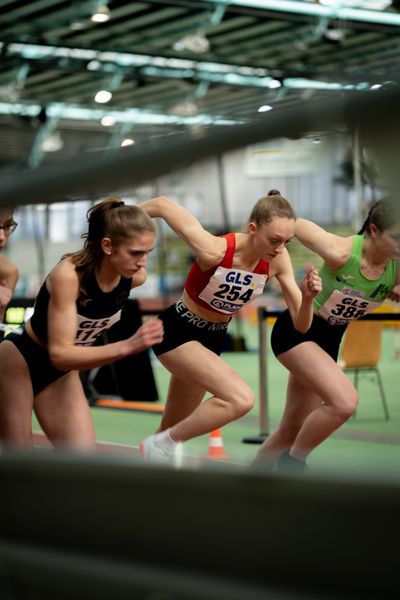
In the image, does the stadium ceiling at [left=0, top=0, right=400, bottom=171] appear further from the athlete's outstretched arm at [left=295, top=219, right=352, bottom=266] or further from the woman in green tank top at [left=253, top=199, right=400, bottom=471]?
the athlete's outstretched arm at [left=295, top=219, right=352, bottom=266]

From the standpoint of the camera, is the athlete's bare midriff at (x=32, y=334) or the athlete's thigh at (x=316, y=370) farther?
the athlete's thigh at (x=316, y=370)

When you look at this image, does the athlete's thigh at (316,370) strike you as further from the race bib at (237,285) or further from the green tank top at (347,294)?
the race bib at (237,285)

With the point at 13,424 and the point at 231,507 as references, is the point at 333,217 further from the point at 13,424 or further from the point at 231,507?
the point at 13,424

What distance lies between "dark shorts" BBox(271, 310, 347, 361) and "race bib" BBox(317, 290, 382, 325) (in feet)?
0.19

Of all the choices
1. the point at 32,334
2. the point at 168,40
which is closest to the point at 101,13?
the point at 168,40

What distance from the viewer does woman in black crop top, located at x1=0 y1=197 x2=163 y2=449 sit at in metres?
2.97

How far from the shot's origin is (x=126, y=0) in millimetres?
17109

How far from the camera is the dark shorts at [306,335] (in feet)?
16.3

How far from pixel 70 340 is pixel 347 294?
74.4 inches

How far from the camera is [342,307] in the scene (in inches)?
191

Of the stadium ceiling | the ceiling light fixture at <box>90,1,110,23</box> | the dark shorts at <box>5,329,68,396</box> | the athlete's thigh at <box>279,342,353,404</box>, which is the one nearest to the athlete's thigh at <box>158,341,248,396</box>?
the athlete's thigh at <box>279,342,353,404</box>

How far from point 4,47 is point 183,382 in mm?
14135

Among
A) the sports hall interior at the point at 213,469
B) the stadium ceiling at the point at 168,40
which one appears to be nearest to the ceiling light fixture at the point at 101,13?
the stadium ceiling at the point at 168,40

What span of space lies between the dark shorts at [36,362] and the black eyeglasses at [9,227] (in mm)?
2327
